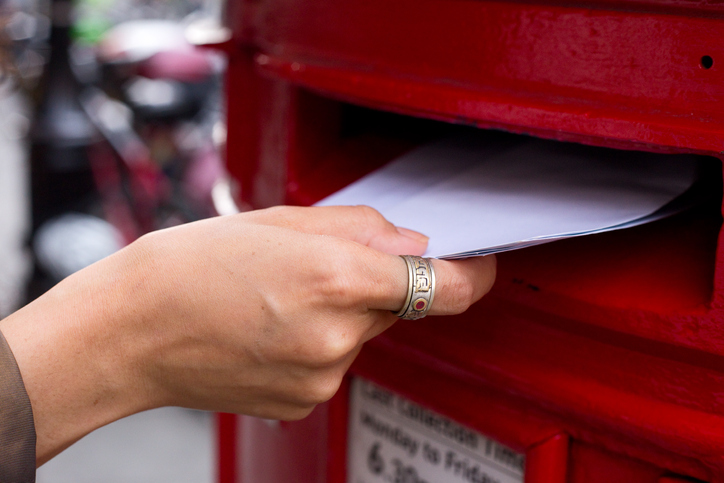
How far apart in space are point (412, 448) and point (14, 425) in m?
0.51

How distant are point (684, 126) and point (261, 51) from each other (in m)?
0.78

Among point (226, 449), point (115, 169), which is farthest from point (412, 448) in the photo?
point (115, 169)

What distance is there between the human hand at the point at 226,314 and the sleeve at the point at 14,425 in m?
0.01

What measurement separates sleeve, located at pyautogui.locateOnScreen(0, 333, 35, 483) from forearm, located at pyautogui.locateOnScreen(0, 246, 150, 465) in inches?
0.4

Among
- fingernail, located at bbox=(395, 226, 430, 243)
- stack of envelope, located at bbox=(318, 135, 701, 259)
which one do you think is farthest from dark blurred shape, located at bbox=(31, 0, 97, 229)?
fingernail, located at bbox=(395, 226, 430, 243)

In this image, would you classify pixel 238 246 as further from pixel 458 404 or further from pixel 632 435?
pixel 632 435

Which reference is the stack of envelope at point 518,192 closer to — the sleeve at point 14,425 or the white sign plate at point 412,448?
the white sign plate at point 412,448

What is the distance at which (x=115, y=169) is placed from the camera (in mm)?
3906

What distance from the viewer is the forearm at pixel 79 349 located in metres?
0.83

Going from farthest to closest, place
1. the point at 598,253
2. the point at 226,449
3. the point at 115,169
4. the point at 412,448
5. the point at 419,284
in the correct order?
the point at 115,169 → the point at 226,449 → the point at 412,448 → the point at 598,253 → the point at 419,284

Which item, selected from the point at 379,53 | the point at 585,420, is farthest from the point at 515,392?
the point at 379,53

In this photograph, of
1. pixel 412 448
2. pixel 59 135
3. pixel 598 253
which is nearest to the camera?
pixel 598 253

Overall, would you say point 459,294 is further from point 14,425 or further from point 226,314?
point 14,425

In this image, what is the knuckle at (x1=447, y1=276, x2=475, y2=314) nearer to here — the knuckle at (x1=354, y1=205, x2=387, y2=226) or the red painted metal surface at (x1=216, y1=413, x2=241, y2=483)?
the knuckle at (x1=354, y1=205, x2=387, y2=226)
